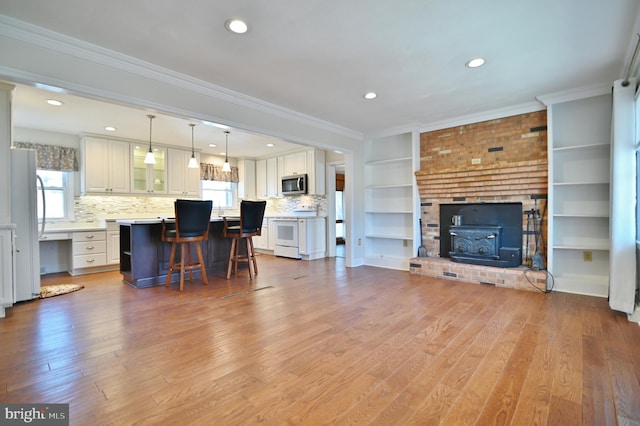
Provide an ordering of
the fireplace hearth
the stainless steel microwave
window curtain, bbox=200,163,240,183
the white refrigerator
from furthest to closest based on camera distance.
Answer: window curtain, bbox=200,163,240,183, the stainless steel microwave, the fireplace hearth, the white refrigerator

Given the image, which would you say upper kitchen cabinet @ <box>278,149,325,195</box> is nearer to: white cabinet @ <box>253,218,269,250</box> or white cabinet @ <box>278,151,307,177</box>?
white cabinet @ <box>278,151,307,177</box>

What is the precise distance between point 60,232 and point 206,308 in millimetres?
3378

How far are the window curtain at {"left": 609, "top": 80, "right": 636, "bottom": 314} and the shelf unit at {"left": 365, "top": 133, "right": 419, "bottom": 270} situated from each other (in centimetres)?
241

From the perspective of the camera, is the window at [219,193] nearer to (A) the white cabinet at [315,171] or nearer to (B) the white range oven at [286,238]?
(B) the white range oven at [286,238]

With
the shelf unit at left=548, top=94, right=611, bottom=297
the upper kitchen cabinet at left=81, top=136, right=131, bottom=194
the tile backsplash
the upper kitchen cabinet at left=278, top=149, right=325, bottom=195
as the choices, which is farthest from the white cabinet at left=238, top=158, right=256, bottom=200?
the shelf unit at left=548, top=94, right=611, bottom=297

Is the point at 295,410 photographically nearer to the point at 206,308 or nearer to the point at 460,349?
the point at 460,349

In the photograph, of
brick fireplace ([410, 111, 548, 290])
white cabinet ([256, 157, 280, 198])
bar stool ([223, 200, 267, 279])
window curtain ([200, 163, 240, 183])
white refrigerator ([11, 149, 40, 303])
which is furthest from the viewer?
white cabinet ([256, 157, 280, 198])

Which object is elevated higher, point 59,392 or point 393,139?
point 393,139

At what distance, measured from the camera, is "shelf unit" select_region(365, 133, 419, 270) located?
5105 mm

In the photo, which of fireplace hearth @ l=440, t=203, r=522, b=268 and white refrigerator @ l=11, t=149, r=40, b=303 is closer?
white refrigerator @ l=11, t=149, r=40, b=303

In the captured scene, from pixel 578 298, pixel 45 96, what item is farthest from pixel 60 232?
pixel 578 298

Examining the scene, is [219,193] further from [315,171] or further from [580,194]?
[580,194]

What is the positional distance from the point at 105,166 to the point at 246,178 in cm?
299

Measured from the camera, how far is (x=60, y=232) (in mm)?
4598
